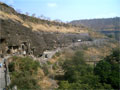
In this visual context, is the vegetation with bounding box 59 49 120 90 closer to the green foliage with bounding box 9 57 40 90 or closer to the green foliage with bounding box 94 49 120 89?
the green foliage with bounding box 94 49 120 89

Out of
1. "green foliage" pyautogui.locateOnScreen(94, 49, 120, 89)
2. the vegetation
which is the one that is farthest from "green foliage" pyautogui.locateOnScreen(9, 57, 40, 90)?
"green foliage" pyautogui.locateOnScreen(94, 49, 120, 89)

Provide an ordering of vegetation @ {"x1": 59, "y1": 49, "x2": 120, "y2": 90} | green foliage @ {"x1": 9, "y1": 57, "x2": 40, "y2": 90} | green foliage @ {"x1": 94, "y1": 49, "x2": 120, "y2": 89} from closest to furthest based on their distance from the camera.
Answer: green foliage @ {"x1": 9, "y1": 57, "x2": 40, "y2": 90}
vegetation @ {"x1": 59, "y1": 49, "x2": 120, "y2": 90}
green foliage @ {"x1": 94, "y1": 49, "x2": 120, "y2": 89}

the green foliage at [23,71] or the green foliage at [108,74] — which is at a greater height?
the green foliage at [23,71]

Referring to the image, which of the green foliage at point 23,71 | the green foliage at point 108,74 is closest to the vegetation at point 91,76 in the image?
the green foliage at point 108,74

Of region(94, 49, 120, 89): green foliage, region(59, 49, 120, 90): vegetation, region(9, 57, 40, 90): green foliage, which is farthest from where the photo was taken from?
region(94, 49, 120, 89): green foliage

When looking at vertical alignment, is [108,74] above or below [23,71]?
below

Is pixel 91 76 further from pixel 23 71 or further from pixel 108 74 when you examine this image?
pixel 23 71

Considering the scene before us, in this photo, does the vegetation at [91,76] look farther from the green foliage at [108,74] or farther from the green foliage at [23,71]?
the green foliage at [23,71]

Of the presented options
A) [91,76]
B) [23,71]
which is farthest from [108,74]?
[23,71]

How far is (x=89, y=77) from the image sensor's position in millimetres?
12508

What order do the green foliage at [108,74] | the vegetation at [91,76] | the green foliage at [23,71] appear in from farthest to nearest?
the green foliage at [108,74] → the vegetation at [91,76] → the green foliage at [23,71]

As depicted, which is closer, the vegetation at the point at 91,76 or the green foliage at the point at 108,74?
the vegetation at the point at 91,76

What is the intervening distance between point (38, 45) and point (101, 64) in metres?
8.76

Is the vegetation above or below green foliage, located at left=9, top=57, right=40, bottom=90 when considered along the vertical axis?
below
